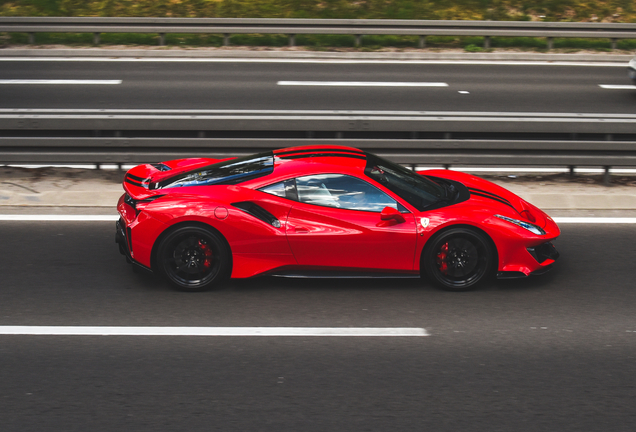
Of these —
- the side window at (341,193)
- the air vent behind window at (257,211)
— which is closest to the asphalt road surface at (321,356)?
the air vent behind window at (257,211)

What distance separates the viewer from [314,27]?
17266 millimetres

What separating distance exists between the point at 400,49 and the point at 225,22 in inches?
176

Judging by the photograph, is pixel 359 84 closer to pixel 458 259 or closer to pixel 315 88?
pixel 315 88

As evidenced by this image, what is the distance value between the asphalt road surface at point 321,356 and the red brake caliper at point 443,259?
8.5 inches

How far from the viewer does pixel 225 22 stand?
56.2 ft

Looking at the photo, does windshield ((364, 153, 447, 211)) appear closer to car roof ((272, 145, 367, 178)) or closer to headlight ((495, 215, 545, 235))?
car roof ((272, 145, 367, 178))

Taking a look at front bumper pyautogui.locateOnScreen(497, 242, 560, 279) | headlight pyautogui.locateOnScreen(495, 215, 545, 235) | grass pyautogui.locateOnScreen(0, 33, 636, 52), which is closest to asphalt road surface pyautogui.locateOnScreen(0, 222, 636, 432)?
front bumper pyautogui.locateOnScreen(497, 242, 560, 279)

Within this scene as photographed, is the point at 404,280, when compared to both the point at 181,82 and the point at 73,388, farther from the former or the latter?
the point at 181,82

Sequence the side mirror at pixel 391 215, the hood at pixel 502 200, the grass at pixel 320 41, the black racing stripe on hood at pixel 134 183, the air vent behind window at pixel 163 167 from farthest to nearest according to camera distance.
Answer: the grass at pixel 320 41, the air vent behind window at pixel 163 167, the black racing stripe on hood at pixel 134 183, the hood at pixel 502 200, the side mirror at pixel 391 215

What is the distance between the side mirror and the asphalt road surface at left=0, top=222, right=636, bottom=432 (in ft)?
2.24

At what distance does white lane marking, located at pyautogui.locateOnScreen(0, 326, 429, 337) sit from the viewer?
5188 mm

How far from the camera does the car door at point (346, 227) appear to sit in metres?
5.82

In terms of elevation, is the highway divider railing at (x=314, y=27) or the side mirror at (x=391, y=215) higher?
the highway divider railing at (x=314, y=27)

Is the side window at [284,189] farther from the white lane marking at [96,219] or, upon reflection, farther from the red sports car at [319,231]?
the white lane marking at [96,219]
